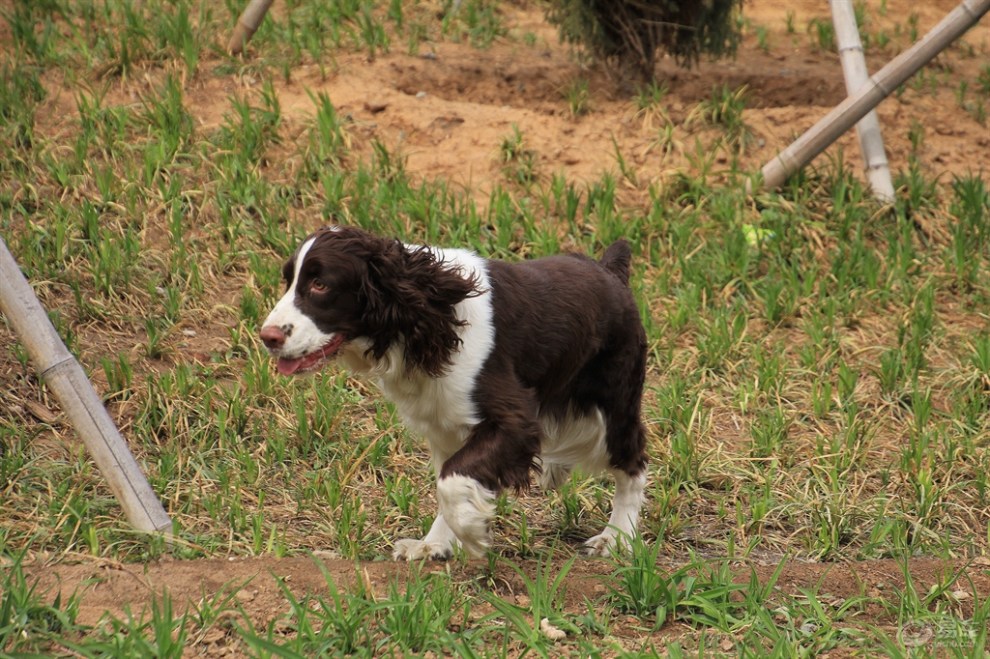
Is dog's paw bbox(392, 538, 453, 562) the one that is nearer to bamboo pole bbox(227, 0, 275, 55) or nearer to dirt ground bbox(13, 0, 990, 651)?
dirt ground bbox(13, 0, 990, 651)

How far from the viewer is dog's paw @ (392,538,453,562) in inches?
164

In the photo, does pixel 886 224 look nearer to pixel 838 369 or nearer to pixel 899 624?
pixel 838 369

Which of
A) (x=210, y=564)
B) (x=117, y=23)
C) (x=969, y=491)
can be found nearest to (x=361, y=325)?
(x=210, y=564)

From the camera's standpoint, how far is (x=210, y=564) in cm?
377

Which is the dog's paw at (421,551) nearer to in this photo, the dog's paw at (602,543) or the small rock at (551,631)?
the dog's paw at (602,543)

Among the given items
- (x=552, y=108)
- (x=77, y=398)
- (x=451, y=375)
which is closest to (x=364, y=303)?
(x=451, y=375)

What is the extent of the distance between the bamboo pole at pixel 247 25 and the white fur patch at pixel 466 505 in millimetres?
4441

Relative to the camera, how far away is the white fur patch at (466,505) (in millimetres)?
3756

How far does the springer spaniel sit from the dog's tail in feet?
0.91

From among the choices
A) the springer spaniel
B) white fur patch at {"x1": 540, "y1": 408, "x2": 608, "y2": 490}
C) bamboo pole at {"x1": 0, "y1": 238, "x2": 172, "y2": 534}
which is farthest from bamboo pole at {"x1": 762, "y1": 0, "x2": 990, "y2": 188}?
bamboo pole at {"x1": 0, "y1": 238, "x2": 172, "y2": 534}

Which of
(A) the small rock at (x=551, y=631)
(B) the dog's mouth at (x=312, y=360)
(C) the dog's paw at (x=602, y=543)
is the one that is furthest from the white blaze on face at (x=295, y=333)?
(C) the dog's paw at (x=602, y=543)

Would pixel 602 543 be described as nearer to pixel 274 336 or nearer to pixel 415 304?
pixel 415 304

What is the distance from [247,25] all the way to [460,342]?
4.33m

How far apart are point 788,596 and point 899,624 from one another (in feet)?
1.11
